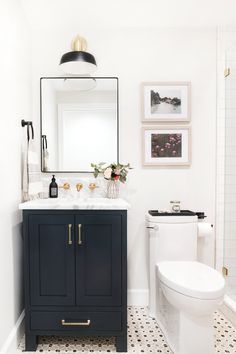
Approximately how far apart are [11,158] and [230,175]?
1782 mm

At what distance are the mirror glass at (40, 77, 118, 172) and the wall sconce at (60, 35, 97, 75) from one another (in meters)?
0.09

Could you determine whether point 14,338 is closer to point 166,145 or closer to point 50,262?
point 50,262

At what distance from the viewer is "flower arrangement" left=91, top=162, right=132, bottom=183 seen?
2.14 metres

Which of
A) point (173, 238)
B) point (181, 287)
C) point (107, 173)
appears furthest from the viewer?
point (107, 173)

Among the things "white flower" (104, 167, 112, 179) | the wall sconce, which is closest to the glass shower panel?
"white flower" (104, 167, 112, 179)

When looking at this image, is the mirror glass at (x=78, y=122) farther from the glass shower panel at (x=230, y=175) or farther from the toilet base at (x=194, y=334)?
the toilet base at (x=194, y=334)

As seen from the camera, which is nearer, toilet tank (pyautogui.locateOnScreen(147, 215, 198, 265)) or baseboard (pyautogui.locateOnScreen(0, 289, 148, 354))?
baseboard (pyautogui.locateOnScreen(0, 289, 148, 354))

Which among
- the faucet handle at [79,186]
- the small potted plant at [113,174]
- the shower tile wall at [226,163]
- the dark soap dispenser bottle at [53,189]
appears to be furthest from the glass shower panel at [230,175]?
the dark soap dispenser bottle at [53,189]

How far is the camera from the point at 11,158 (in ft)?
5.68

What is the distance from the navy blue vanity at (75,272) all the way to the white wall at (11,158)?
10 cm

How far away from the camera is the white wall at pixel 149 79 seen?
229cm

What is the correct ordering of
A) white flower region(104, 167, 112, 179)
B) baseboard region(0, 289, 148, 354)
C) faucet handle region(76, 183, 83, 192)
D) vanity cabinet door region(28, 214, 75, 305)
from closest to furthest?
baseboard region(0, 289, 148, 354), vanity cabinet door region(28, 214, 75, 305), white flower region(104, 167, 112, 179), faucet handle region(76, 183, 83, 192)

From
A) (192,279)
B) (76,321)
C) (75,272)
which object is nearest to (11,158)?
(75,272)

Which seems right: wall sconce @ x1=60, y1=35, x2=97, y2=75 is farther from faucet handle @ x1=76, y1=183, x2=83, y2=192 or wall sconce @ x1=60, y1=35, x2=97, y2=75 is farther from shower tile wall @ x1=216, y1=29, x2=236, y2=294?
shower tile wall @ x1=216, y1=29, x2=236, y2=294
